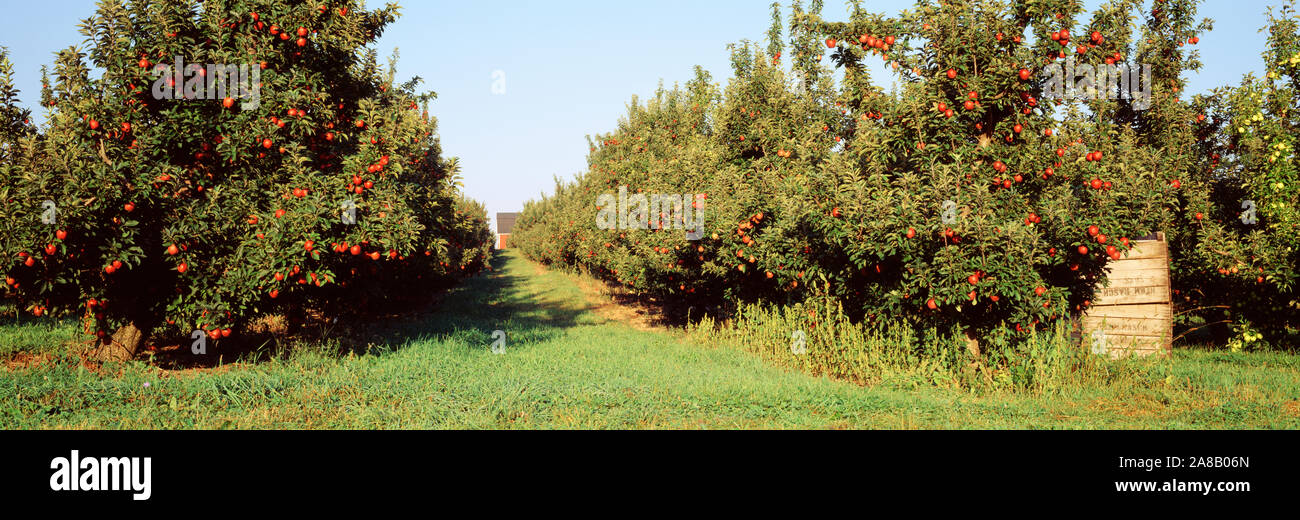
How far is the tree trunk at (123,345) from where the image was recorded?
874 cm

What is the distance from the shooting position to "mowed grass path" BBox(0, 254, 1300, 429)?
6.12 m

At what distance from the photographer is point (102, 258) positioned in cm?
705

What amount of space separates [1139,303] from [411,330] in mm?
13045

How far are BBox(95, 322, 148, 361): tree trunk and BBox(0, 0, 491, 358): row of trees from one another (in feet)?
0.06

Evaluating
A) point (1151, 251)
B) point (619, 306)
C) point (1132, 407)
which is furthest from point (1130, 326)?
point (619, 306)

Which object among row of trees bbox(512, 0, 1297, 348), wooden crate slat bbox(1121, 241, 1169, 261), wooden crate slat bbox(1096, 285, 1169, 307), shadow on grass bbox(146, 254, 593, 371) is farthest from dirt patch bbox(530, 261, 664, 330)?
wooden crate slat bbox(1121, 241, 1169, 261)

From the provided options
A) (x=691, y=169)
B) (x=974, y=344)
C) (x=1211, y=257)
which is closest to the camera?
(x=974, y=344)

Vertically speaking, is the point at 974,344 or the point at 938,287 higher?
the point at 938,287

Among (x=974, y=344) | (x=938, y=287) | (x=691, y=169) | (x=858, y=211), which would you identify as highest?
(x=691, y=169)

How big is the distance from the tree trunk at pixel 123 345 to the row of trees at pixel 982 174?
818 cm

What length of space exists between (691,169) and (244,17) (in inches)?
287
